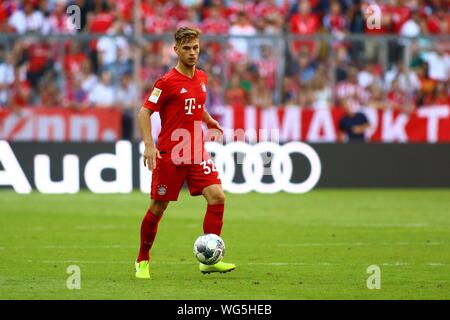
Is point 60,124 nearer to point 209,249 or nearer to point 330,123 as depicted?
point 330,123

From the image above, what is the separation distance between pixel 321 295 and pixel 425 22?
1779 cm

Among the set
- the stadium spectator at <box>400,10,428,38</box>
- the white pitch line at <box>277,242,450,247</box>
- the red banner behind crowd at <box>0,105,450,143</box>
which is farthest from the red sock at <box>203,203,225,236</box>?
the stadium spectator at <box>400,10,428,38</box>

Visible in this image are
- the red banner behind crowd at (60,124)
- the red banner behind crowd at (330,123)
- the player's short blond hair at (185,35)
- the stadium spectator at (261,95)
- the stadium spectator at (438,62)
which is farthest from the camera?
the stadium spectator at (438,62)

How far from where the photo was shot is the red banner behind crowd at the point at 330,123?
24031 mm

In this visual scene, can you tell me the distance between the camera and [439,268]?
473 inches

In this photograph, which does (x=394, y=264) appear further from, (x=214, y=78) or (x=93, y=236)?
(x=214, y=78)

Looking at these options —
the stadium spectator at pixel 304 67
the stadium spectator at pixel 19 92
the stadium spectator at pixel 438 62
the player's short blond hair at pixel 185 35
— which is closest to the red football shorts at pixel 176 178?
the player's short blond hair at pixel 185 35

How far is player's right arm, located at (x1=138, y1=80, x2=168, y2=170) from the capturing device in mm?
11047

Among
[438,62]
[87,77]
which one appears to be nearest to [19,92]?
[87,77]

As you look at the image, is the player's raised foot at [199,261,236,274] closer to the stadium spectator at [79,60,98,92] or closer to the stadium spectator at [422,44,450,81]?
the stadium spectator at [79,60,98,92]

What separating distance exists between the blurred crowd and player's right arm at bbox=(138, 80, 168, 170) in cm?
1191

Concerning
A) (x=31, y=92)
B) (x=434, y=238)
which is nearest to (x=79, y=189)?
(x=31, y=92)

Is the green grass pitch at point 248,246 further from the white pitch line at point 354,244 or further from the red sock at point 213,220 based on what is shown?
the red sock at point 213,220

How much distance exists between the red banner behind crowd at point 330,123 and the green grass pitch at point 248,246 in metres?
1.92
